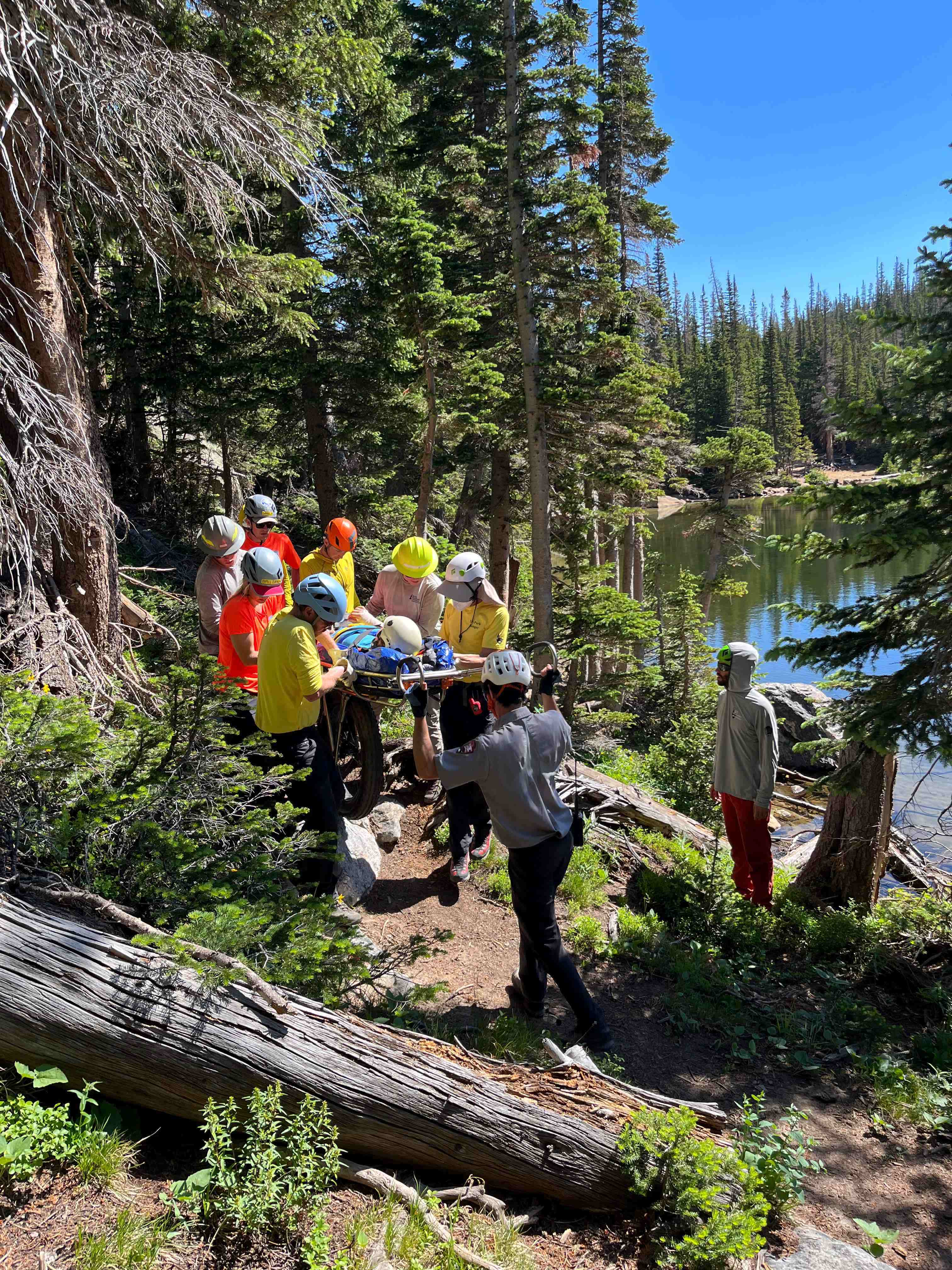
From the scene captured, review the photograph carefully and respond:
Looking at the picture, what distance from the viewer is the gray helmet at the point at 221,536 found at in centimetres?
557

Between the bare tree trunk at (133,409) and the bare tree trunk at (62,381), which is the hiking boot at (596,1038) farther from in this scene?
the bare tree trunk at (133,409)

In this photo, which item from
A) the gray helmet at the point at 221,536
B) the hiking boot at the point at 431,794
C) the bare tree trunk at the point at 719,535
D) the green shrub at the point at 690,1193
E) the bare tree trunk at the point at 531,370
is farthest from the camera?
the bare tree trunk at the point at 719,535

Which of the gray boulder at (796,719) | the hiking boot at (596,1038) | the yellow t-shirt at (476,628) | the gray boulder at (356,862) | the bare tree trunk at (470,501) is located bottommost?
the gray boulder at (796,719)

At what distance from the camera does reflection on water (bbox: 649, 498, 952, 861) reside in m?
14.0

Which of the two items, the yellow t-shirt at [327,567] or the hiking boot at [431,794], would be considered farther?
the hiking boot at [431,794]

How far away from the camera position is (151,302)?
12391mm

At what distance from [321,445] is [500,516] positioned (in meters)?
4.21

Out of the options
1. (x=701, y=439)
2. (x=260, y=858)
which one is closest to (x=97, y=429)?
(x=260, y=858)

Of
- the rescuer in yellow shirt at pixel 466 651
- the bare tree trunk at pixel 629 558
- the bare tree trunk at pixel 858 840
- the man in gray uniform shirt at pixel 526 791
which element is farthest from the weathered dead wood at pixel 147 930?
the bare tree trunk at pixel 629 558

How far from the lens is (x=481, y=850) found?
6539mm

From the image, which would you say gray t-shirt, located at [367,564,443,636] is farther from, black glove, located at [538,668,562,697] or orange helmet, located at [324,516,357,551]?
black glove, located at [538,668,562,697]

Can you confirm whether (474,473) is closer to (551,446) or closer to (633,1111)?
(551,446)

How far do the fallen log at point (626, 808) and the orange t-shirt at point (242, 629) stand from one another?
4.06 metres

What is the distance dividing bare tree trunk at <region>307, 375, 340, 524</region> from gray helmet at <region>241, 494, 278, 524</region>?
835 cm
